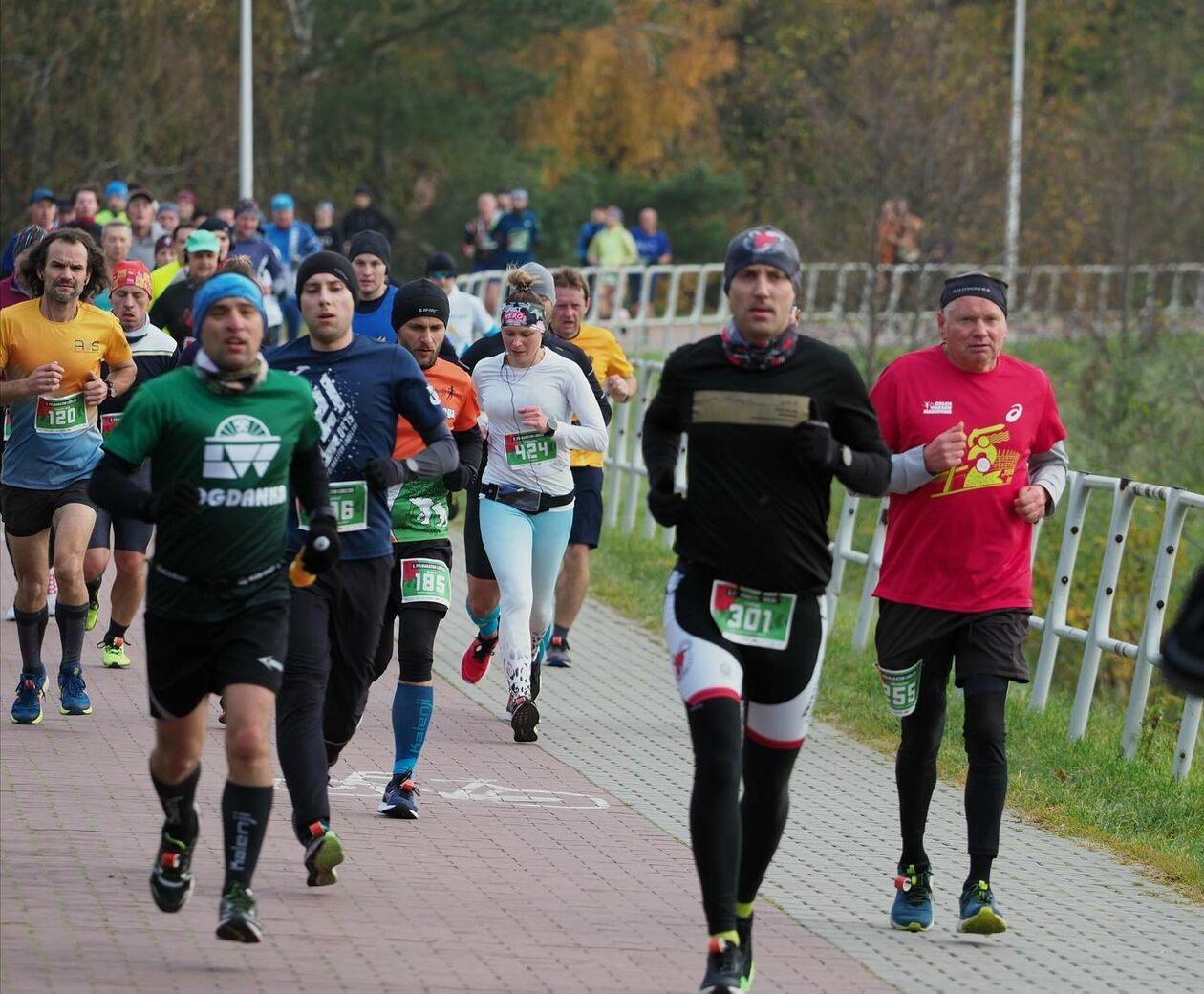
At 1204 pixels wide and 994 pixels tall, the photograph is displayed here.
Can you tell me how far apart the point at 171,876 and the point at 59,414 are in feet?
13.5

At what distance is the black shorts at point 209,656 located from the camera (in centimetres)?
674

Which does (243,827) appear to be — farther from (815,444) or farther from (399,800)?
(399,800)

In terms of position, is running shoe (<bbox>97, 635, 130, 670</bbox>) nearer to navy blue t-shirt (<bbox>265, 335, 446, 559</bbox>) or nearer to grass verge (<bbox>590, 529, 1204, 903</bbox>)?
grass verge (<bbox>590, 529, 1204, 903</bbox>)

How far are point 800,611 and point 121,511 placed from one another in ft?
6.35

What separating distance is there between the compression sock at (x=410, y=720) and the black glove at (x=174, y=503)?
2.54 m

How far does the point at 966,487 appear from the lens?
7652 millimetres

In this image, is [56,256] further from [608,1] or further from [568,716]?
[608,1]

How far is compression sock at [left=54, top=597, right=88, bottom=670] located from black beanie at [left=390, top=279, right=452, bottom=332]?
2.46 m

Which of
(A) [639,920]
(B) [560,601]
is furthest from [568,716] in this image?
(A) [639,920]

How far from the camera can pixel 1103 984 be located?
726 centimetres

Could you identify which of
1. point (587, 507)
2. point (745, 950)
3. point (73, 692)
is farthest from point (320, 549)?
point (587, 507)

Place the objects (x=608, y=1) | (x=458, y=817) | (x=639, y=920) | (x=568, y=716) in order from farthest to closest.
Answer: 1. (x=608, y=1)
2. (x=568, y=716)
3. (x=458, y=817)
4. (x=639, y=920)

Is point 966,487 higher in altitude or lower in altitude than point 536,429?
higher

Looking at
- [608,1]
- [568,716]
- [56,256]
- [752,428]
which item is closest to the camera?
[752,428]
